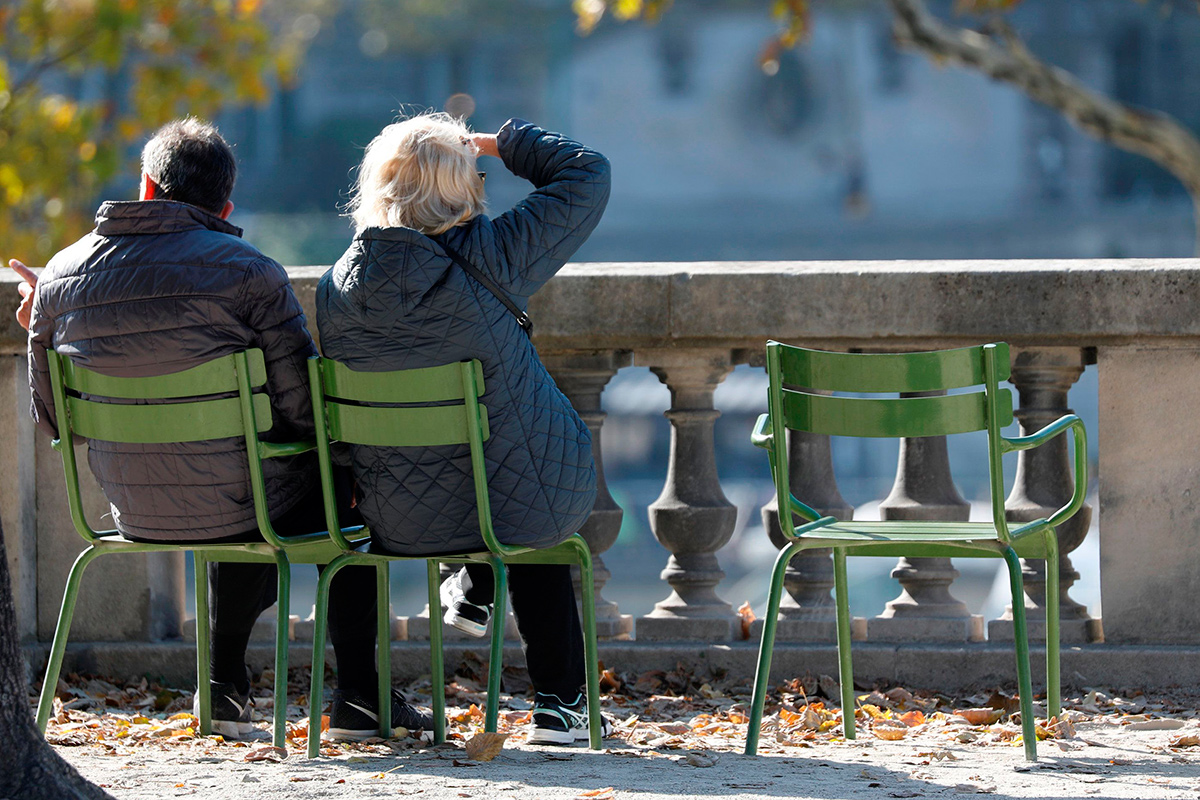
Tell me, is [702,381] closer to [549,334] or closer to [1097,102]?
[549,334]

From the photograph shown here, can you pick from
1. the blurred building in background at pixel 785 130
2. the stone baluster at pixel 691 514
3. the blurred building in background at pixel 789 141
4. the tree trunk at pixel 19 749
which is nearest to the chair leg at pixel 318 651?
the tree trunk at pixel 19 749

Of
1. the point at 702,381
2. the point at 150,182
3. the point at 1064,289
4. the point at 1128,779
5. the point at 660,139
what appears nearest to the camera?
the point at 1128,779

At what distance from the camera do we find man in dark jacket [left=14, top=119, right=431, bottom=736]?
10.3ft

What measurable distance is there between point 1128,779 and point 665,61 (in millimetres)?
39908

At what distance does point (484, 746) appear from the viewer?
3.22 metres

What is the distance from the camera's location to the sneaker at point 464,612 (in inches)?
135

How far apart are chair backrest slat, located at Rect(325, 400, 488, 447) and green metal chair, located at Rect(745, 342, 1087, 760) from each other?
0.65 meters

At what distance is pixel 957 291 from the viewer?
3.94 metres

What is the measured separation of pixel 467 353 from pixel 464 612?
0.66 m

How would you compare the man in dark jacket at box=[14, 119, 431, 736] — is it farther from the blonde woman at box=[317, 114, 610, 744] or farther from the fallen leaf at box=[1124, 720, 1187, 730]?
the fallen leaf at box=[1124, 720, 1187, 730]

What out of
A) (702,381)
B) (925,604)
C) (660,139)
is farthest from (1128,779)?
(660,139)

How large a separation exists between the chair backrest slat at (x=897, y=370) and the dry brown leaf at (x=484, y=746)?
3.23 feet

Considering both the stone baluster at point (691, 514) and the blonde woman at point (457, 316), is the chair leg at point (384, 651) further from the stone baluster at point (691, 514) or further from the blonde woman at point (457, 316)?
the stone baluster at point (691, 514)

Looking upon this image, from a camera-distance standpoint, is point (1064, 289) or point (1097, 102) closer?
point (1064, 289)
